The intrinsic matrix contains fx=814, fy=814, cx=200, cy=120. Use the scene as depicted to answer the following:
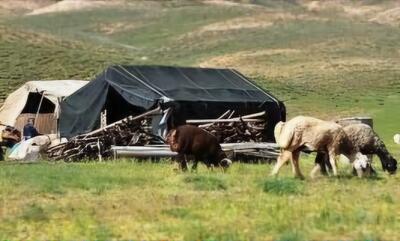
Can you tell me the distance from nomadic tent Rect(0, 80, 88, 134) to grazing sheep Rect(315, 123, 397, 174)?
14.8m

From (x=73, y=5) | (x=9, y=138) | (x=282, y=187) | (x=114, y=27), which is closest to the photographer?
(x=282, y=187)

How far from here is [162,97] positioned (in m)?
23.1

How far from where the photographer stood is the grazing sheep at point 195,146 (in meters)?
16.8

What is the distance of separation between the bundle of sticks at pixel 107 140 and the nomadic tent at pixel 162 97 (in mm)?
677

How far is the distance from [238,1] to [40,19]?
4178cm

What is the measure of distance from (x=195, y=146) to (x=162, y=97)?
6376 millimetres

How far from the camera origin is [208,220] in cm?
1042

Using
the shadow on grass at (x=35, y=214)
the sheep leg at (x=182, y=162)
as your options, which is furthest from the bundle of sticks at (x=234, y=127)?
the shadow on grass at (x=35, y=214)

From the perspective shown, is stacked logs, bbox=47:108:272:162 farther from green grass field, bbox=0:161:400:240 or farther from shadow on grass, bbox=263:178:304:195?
shadow on grass, bbox=263:178:304:195

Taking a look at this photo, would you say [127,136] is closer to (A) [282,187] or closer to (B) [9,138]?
(B) [9,138]

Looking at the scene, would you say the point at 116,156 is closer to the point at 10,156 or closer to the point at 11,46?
the point at 10,156

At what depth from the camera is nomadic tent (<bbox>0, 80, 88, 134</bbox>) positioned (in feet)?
97.7

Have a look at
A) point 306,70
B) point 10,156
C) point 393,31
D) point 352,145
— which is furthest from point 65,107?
point 393,31

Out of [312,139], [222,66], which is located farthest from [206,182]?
[222,66]
